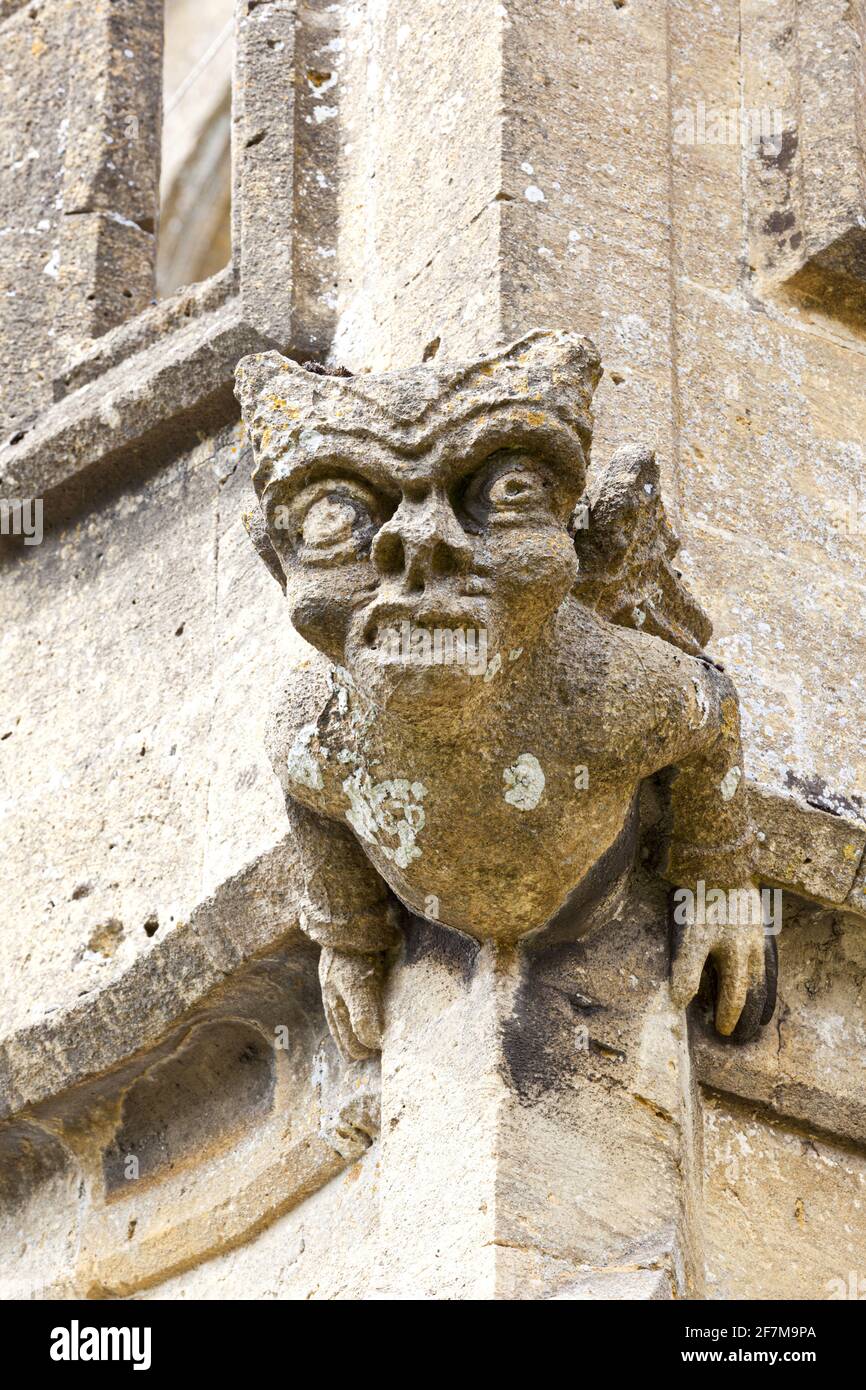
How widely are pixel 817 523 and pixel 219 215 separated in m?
6.26

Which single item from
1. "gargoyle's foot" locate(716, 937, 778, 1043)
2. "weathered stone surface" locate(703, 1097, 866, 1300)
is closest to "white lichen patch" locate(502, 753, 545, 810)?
"gargoyle's foot" locate(716, 937, 778, 1043)

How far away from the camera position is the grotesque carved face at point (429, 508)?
3785 mm

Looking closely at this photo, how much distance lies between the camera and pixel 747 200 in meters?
5.18

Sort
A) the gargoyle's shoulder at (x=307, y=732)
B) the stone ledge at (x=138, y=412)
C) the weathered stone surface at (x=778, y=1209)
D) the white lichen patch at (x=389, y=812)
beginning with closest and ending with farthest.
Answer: the white lichen patch at (x=389, y=812) → the gargoyle's shoulder at (x=307, y=732) → the weathered stone surface at (x=778, y=1209) → the stone ledge at (x=138, y=412)

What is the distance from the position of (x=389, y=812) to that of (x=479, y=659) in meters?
0.35

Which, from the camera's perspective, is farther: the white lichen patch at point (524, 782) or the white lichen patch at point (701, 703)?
the white lichen patch at point (701, 703)

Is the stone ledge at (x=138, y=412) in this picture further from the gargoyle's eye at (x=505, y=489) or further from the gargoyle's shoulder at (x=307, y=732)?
the gargoyle's eye at (x=505, y=489)

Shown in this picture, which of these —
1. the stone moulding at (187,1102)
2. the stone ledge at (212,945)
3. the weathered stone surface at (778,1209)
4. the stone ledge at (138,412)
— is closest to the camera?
the weathered stone surface at (778,1209)

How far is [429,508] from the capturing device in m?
3.84

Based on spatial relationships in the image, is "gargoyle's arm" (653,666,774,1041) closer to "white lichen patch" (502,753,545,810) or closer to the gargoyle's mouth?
"white lichen patch" (502,753,545,810)

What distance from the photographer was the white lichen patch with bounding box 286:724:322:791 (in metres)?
4.11

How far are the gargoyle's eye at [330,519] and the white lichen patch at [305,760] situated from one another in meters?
0.31

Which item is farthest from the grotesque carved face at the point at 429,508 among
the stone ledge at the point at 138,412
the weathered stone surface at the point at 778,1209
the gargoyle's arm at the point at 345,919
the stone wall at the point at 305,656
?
the stone ledge at the point at 138,412

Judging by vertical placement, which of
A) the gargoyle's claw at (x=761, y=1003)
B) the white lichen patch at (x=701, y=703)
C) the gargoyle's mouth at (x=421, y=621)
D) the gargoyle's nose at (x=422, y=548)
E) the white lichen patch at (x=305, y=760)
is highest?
the gargoyle's nose at (x=422, y=548)
